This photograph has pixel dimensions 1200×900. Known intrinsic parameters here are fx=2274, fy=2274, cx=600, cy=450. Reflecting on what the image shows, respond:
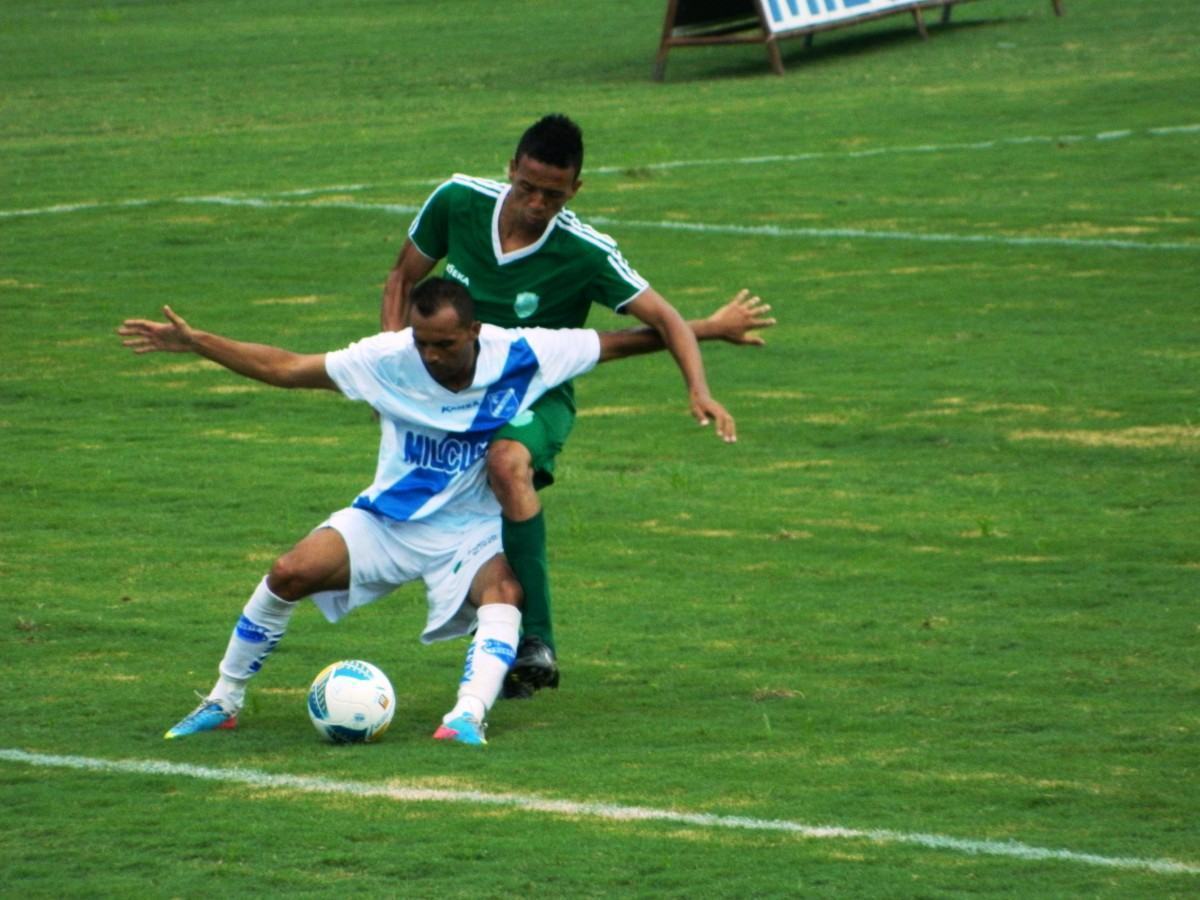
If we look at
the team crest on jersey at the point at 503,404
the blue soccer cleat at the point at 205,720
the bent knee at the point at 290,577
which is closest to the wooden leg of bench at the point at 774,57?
the team crest on jersey at the point at 503,404

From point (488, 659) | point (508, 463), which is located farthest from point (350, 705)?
point (508, 463)

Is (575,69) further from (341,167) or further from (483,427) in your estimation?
(483,427)

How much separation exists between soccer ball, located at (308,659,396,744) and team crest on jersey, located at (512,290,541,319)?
1.57m

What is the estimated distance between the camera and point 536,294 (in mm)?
7934

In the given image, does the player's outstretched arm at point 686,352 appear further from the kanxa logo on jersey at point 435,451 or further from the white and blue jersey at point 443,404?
the kanxa logo on jersey at point 435,451

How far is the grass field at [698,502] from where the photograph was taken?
5926 mm

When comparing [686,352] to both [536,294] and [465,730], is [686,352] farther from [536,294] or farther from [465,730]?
[465,730]

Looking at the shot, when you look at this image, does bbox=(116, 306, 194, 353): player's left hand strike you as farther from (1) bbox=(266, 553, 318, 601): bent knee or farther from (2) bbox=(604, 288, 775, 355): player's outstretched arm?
(2) bbox=(604, 288, 775, 355): player's outstretched arm

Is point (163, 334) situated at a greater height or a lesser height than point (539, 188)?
lesser

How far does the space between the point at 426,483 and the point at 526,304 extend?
92cm

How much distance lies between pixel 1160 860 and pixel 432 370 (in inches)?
110

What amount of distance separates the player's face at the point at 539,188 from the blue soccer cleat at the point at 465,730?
71.8 inches

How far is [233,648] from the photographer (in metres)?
7.12

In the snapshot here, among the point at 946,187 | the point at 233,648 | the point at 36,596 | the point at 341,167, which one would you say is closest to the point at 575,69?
the point at 341,167
